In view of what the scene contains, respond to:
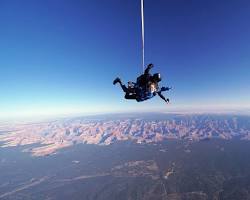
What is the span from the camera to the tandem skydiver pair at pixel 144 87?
1124 centimetres

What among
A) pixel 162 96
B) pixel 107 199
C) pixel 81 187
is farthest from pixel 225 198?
pixel 162 96

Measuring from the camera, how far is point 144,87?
12031 mm

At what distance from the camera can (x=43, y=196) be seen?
599ft

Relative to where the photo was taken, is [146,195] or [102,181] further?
[102,181]

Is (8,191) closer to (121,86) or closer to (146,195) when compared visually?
(146,195)

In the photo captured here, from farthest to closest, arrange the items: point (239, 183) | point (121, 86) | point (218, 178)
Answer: point (218, 178) → point (239, 183) → point (121, 86)

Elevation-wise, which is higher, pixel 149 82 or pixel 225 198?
pixel 149 82

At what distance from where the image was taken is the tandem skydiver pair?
36.9 feet

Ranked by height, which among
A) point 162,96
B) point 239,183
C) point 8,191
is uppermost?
point 162,96

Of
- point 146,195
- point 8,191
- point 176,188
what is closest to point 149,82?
point 146,195

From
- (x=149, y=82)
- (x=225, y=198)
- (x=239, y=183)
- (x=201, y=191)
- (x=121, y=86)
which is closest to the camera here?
(x=149, y=82)

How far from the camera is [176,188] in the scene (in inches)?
6959

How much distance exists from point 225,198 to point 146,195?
58431mm

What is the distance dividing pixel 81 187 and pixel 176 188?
85.4 m
